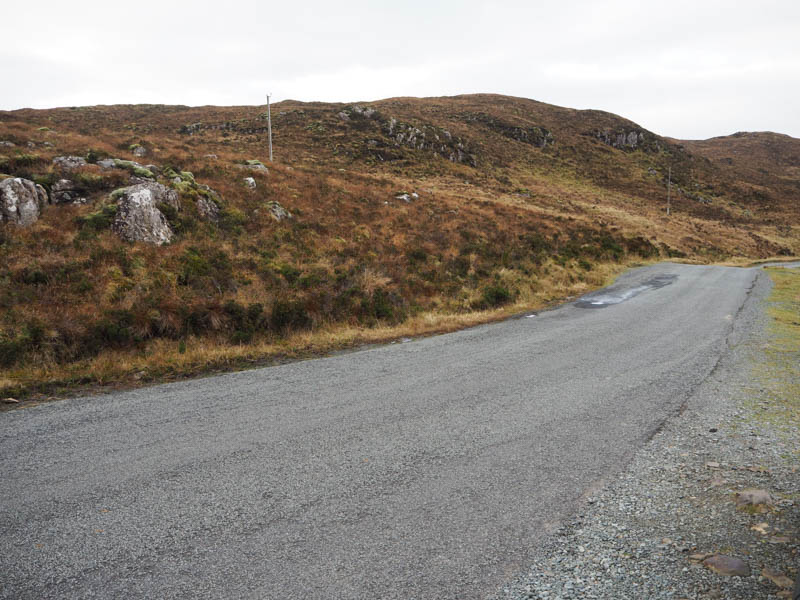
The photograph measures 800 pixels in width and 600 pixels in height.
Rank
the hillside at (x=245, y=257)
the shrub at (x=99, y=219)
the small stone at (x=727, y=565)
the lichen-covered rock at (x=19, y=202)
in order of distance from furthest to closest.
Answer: the shrub at (x=99, y=219), the lichen-covered rock at (x=19, y=202), the hillside at (x=245, y=257), the small stone at (x=727, y=565)

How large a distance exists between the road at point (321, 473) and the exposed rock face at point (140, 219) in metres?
7.38

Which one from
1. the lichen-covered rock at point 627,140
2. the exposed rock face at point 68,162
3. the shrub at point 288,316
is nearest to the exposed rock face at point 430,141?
the lichen-covered rock at point 627,140

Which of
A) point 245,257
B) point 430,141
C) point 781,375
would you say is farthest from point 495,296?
point 430,141

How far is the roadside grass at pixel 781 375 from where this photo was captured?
18.2 feet

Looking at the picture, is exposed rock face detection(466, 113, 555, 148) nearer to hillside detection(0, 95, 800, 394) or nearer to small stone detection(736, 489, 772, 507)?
hillside detection(0, 95, 800, 394)

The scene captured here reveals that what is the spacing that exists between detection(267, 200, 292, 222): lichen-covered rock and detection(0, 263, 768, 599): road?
36.9 feet

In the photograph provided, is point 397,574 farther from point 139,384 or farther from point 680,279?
point 680,279

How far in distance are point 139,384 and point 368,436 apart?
4453 millimetres

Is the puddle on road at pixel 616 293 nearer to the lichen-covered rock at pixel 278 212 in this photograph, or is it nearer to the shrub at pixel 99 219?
the lichen-covered rock at pixel 278 212

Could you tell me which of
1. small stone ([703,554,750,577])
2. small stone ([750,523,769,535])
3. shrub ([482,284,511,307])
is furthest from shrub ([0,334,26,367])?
shrub ([482,284,511,307])

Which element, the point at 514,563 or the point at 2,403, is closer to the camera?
the point at 514,563

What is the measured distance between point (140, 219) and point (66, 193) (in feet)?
10.9

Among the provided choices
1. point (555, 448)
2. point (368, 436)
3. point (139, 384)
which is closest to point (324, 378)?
point (368, 436)

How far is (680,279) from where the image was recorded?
65.8 ft
